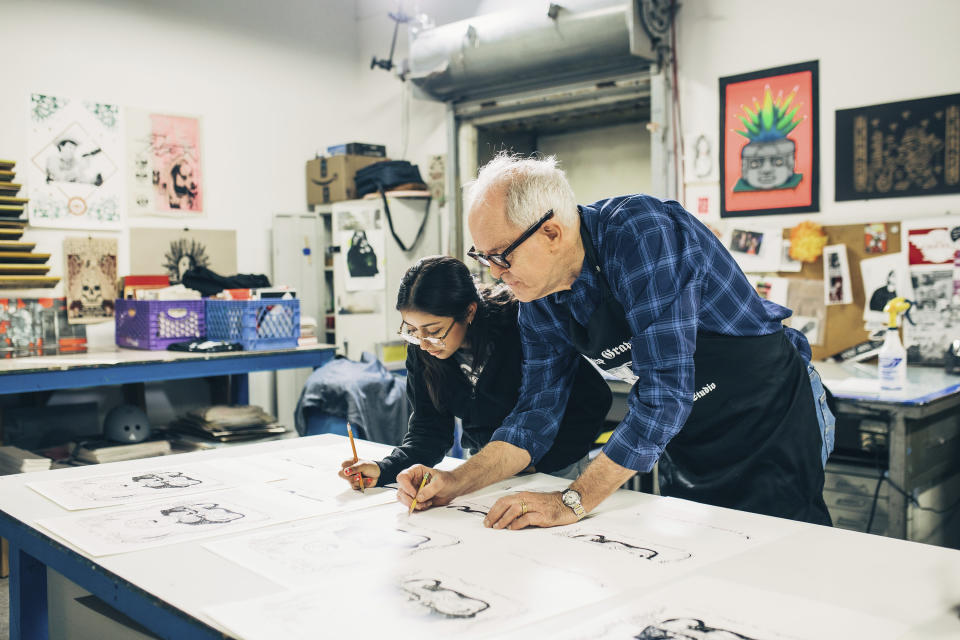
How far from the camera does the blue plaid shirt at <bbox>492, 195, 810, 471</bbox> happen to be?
4.13 feet

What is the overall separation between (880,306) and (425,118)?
296 centimetres

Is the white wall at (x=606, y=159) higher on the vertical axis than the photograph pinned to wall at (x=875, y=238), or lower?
higher

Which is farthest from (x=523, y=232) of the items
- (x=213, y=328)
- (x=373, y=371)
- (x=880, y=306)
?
(x=213, y=328)

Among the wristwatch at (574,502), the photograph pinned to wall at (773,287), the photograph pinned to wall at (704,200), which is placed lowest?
the wristwatch at (574,502)

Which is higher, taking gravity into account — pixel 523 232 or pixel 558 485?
pixel 523 232

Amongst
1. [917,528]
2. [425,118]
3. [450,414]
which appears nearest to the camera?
[450,414]

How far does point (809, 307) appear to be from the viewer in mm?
3383

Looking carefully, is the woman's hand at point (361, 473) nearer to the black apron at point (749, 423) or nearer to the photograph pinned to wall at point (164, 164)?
the black apron at point (749, 423)

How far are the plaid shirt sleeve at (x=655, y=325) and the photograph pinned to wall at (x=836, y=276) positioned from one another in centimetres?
225

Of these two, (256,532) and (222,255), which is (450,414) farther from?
(222,255)

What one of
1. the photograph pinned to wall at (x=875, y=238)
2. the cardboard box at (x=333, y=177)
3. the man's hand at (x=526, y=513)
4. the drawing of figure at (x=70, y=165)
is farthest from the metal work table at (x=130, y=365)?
the photograph pinned to wall at (x=875, y=238)

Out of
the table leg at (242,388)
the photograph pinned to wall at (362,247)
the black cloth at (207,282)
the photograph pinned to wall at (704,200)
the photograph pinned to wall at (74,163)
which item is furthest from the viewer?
the photograph pinned to wall at (362,247)

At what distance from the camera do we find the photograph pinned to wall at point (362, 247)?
15.6 ft

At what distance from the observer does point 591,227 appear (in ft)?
4.55
